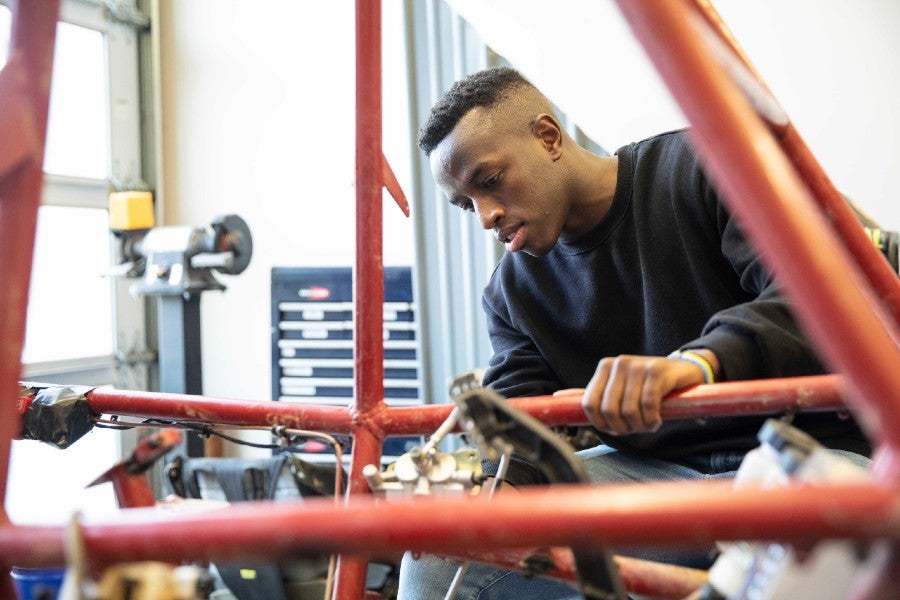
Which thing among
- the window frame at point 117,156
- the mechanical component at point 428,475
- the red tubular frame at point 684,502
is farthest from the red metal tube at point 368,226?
the window frame at point 117,156

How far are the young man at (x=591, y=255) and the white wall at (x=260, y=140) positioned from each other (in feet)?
5.97

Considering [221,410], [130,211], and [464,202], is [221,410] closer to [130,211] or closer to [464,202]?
[464,202]

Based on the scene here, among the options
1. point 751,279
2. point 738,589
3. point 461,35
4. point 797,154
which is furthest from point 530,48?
point 738,589

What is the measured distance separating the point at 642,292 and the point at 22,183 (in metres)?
1.11

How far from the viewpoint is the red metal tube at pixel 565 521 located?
500 millimetres

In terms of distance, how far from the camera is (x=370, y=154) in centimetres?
131

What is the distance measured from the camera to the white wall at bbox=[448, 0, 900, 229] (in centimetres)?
246

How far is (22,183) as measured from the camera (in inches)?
34.5

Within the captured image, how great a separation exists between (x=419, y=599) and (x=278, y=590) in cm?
126

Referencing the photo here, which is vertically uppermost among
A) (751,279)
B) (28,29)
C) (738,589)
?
(28,29)

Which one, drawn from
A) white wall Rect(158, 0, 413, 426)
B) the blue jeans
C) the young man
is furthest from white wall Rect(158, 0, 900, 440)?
the blue jeans

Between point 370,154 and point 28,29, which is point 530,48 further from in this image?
point 28,29

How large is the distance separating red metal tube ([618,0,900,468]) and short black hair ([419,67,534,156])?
1.05 metres

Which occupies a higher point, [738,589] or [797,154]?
[797,154]
